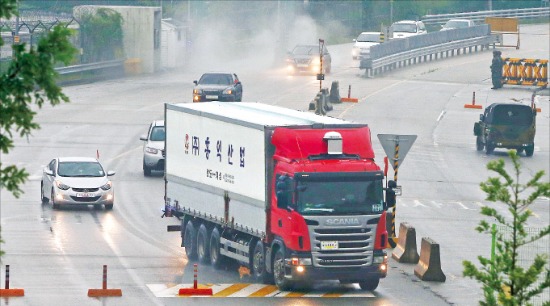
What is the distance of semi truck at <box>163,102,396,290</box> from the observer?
2625 cm

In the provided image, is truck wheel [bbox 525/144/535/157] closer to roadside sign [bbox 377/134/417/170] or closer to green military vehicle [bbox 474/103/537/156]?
green military vehicle [bbox 474/103/537/156]

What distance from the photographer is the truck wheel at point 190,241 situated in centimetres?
A: 3099

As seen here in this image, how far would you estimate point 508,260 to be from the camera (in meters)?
13.5

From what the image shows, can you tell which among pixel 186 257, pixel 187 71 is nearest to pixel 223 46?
pixel 187 71

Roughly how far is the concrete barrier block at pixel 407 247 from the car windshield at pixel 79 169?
1059cm

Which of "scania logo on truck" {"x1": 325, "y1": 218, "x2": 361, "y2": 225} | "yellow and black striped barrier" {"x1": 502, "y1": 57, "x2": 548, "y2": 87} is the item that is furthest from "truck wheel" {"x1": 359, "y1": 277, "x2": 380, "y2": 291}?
"yellow and black striped barrier" {"x1": 502, "y1": 57, "x2": 548, "y2": 87}

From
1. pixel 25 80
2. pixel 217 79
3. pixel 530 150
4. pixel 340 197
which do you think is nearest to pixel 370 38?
pixel 217 79

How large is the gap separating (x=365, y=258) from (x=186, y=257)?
597 cm

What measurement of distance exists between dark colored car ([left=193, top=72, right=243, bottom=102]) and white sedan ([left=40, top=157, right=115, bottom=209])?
23.2 metres

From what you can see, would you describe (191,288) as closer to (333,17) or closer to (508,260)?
(508,260)

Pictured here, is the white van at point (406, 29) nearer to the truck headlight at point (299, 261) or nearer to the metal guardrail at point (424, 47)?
the metal guardrail at point (424, 47)

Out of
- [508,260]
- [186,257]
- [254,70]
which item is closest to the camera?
[508,260]

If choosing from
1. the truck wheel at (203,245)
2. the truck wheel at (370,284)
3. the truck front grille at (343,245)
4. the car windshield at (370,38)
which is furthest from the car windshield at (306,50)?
the truck front grille at (343,245)

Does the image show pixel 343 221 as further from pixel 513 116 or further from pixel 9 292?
pixel 513 116
